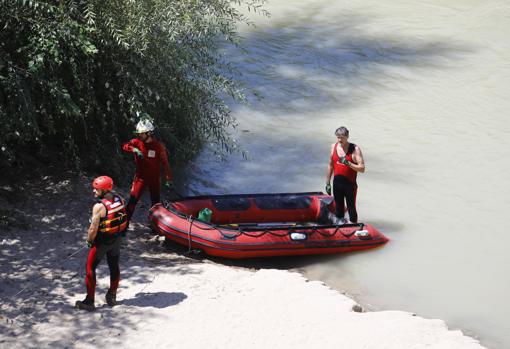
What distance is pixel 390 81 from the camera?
54.9 ft

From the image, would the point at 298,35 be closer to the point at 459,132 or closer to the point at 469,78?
the point at 469,78

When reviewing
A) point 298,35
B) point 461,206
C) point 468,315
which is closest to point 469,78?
point 298,35

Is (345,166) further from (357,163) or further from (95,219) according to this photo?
(95,219)

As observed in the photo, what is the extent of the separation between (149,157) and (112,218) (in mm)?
2337

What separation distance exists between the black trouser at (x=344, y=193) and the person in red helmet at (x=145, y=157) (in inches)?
82.7

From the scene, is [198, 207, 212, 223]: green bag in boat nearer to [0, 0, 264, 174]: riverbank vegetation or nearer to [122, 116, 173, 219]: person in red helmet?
[122, 116, 173, 219]: person in red helmet

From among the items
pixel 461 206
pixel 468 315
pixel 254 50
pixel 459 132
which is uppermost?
pixel 254 50

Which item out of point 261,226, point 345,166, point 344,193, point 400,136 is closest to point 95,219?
point 261,226

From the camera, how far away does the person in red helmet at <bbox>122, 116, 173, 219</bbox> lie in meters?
9.06

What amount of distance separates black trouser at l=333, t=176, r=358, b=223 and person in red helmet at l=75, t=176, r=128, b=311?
346cm

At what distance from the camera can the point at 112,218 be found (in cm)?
690

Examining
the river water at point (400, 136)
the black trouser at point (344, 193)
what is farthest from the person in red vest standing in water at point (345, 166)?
the river water at point (400, 136)

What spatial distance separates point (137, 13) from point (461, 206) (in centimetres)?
552

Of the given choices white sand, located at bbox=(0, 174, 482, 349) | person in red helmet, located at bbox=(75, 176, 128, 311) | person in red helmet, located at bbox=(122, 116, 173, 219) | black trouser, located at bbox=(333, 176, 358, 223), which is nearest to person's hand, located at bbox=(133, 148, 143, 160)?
person in red helmet, located at bbox=(122, 116, 173, 219)
